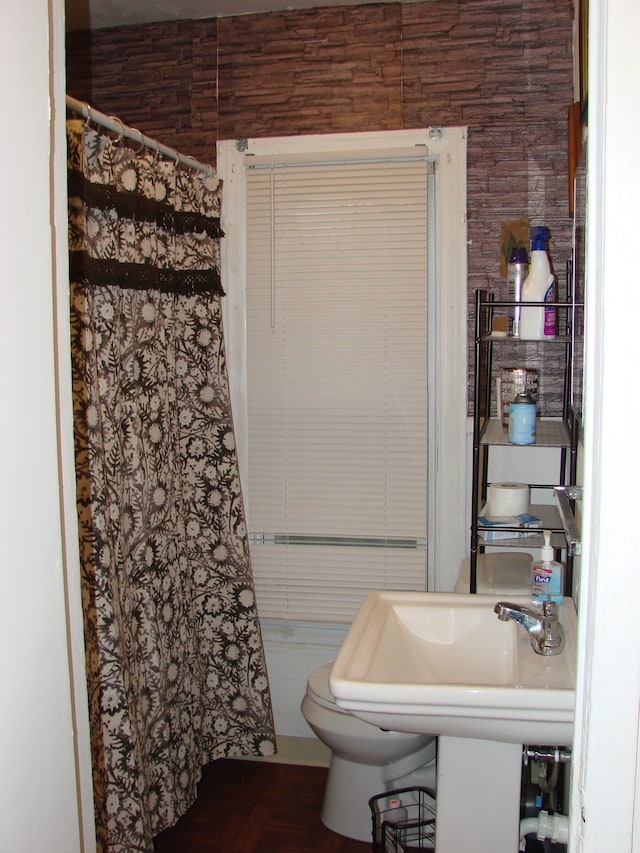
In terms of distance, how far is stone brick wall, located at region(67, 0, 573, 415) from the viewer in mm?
2605

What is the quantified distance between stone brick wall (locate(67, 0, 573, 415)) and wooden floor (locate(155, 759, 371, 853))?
62.1 inches

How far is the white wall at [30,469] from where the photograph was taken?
668mm

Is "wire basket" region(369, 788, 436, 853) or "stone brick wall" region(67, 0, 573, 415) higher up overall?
"stone brick wall" region(67, 0, 573, 415)

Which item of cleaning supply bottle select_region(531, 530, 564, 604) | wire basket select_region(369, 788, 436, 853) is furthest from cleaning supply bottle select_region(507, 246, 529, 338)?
wire basket select_region(369, 788, 436, 853)

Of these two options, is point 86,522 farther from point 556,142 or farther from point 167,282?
point 556,142

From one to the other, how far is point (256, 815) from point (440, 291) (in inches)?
74.0

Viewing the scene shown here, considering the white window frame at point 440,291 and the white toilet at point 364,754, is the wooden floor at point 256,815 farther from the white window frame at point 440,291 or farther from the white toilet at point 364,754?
the white window frame at point 440,291

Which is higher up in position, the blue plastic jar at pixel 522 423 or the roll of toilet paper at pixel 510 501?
the blue plastic jar at pixel 522 423

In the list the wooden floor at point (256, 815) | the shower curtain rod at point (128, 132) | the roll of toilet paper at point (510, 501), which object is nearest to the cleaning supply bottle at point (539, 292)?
the roll of toilet paper at point (510, 501)

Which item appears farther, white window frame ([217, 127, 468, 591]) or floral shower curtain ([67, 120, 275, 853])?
white window frame ([217, 127, 468, 591])

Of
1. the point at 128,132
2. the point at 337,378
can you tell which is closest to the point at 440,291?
the point at 337,378

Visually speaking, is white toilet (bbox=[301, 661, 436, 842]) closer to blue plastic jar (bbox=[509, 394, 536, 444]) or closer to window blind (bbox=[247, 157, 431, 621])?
window blind (bbox=[247, 157, 431, 621])

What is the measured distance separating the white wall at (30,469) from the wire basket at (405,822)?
1727mm

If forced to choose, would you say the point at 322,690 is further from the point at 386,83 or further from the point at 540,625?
the point at 386,83
